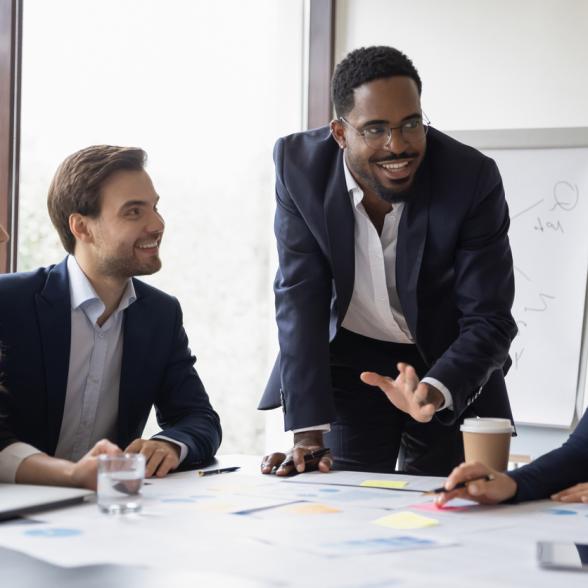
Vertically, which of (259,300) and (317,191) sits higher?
(317,191)

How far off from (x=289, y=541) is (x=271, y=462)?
0.71 metres

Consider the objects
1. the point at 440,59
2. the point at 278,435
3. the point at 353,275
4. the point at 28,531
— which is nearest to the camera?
the point at 28,531

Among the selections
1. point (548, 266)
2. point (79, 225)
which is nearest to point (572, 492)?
point (79, 225)

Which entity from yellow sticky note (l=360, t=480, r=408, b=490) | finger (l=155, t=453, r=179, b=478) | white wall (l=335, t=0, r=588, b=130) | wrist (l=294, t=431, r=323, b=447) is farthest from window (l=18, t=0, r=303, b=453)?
yellow sticky note (l=360, t=480, r=408, b=490)

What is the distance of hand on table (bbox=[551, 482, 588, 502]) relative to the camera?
1665 millimetres

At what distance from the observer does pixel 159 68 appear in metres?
4.04

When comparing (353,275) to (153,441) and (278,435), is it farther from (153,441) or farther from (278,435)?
(278,435)

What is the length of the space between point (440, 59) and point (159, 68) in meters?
1.22

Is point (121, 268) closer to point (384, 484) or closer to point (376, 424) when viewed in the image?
point (376, 424)

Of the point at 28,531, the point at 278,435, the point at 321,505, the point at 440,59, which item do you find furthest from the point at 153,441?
the point at 440,59

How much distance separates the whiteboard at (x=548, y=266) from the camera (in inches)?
136

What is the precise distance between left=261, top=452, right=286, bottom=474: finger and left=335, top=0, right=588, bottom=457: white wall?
68.9 inches

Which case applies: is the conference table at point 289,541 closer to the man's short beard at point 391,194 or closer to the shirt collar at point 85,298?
the shirt collar at point 85,298

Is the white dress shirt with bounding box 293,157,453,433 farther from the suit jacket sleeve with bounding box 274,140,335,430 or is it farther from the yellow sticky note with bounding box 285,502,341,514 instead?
the yellow sticky note with bounding box 285,502,341,514
